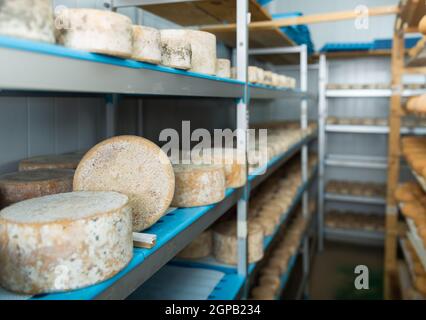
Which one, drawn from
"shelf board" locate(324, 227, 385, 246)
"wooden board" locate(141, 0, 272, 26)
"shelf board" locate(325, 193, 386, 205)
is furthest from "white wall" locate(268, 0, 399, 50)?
"wooden board" locate(141, 0, 272, 26)

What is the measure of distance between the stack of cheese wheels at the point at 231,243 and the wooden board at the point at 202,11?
116cm

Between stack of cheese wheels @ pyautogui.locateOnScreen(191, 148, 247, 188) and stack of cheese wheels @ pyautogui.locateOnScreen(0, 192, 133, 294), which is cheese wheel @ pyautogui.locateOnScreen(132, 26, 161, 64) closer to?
stack of cheese wheels @ pyautogui.locateOnScreen(0, 192, 133, 294)

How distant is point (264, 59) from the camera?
4465mm

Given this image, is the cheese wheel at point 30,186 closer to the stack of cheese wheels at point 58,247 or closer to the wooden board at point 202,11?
the stack of cheese wheels at point 58,247

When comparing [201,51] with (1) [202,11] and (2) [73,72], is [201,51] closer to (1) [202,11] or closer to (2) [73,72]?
(2) [73,72]

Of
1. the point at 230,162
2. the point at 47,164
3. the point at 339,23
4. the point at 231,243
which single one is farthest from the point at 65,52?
the point at 339,23

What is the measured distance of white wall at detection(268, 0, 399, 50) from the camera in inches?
201

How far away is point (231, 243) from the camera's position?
1.91 meters

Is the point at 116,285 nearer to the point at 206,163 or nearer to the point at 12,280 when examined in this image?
the point at 12,280

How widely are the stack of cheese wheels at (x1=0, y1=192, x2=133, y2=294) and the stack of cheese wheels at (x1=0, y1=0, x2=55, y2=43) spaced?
0.31 metres

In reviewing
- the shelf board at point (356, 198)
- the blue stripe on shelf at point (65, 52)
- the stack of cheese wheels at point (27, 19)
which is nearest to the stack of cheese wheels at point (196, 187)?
the blue stripe on shelf at point (65, 52)
